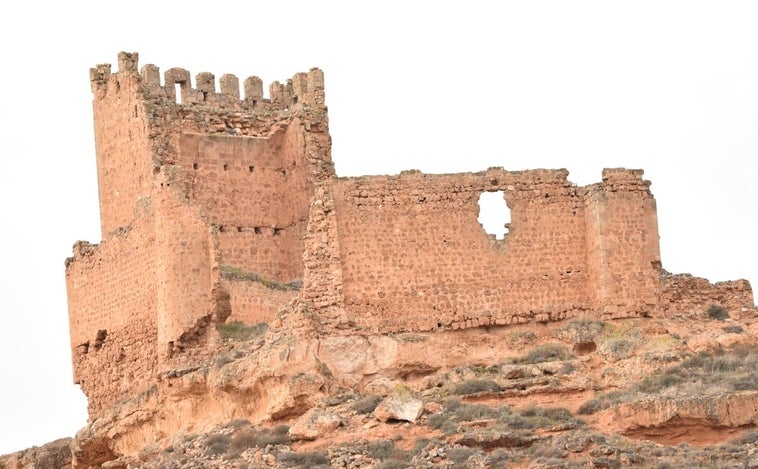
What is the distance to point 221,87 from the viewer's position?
4597 centimetres

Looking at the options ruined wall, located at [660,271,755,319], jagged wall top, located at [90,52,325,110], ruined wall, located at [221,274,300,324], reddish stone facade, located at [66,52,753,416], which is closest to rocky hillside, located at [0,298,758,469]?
ruined wall, located at [660,271,755,319]

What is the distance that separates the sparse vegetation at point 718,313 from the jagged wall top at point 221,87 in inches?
325

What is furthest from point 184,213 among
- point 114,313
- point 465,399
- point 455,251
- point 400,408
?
point 465,399

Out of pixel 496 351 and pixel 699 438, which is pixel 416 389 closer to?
pixel 496 351

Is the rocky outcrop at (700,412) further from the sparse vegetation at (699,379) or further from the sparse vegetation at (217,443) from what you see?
the sparse vegetation at (217,443)

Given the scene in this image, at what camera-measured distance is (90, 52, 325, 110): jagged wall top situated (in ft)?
148

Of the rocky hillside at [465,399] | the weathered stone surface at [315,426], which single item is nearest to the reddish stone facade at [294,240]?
the rocky hillside at [465,399]

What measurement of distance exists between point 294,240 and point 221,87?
354 centimetres

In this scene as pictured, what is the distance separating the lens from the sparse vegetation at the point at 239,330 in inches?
1614

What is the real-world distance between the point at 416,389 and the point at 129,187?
8.17 metres

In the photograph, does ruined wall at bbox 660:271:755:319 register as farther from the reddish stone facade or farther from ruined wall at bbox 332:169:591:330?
ruined wall at bbox 332:169:591:330

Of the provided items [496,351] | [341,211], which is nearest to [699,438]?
[496,351]

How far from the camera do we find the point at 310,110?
146 feet

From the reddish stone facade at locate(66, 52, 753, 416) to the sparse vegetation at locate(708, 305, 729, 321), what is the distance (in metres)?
0.20
